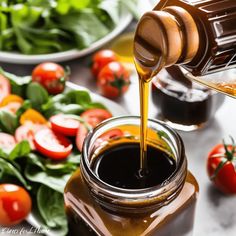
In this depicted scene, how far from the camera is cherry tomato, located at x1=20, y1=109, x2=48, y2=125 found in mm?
1594

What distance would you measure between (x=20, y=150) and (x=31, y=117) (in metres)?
0.16

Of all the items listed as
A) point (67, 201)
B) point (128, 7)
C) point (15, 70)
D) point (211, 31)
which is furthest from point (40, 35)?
point (211, 31)

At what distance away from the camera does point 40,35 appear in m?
1.96

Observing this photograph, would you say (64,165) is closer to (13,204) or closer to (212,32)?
(13,204)

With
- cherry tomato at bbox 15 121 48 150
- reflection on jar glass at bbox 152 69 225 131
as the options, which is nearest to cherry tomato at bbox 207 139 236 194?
reflection on jar glass at bbox 152 69 225 131

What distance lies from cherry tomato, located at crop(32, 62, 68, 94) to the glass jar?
0.49 metres

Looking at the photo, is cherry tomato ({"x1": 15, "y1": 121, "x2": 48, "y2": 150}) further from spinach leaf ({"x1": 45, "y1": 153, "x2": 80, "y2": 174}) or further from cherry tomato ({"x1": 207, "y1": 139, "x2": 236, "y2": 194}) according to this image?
cherry tomato ({"x1": 207, "y1": 139, "x2": 236, "y2": 194})

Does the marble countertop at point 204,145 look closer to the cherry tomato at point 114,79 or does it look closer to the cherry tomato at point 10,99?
the cherry tomato at point 114,79

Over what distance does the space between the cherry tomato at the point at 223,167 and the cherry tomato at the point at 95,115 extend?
0.31 m

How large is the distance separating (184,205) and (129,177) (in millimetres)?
133

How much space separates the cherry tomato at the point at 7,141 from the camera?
153 cm

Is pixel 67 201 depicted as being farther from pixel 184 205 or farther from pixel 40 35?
pixel 40 35

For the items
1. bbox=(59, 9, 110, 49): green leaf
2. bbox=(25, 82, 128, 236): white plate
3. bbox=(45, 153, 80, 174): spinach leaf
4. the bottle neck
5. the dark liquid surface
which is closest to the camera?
the bottle neck

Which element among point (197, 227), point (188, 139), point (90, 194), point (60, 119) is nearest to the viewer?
point (90, 194)
